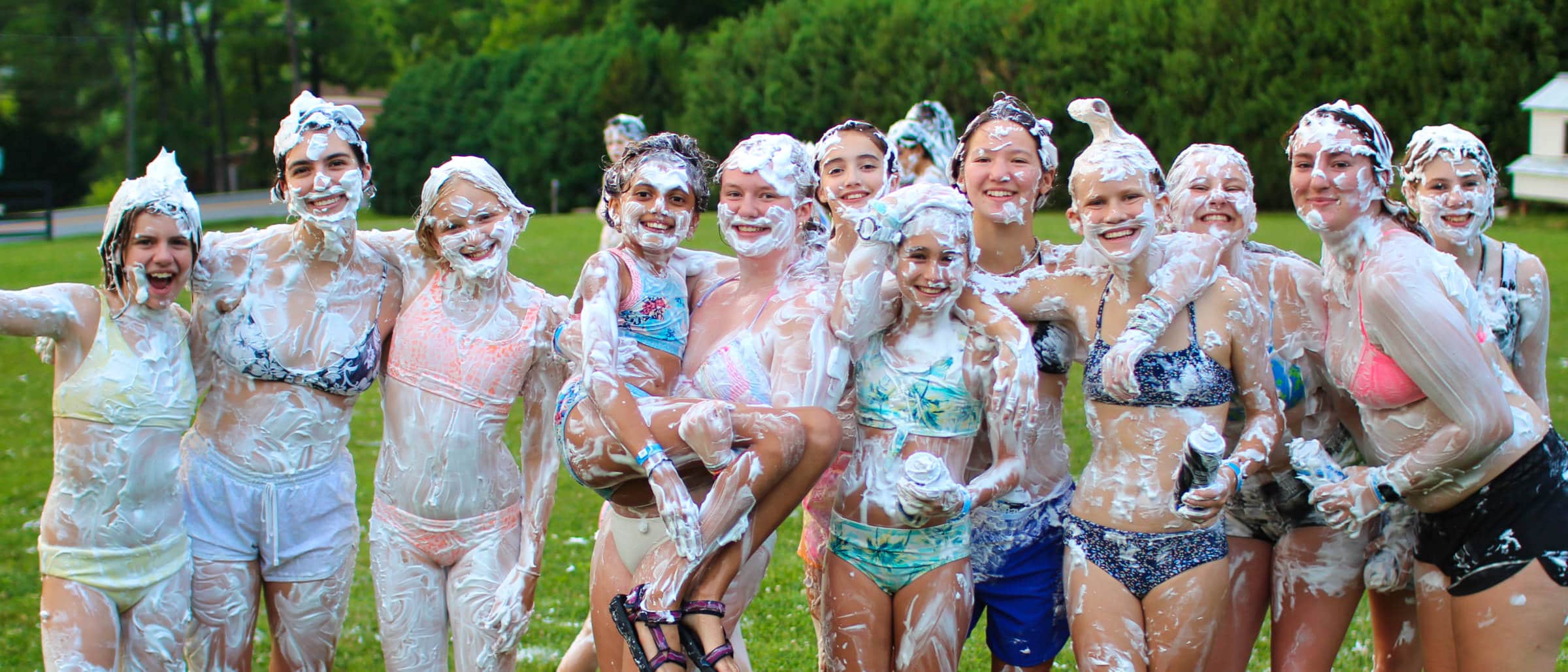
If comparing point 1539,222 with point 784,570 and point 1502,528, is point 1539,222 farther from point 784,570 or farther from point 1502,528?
point 1502,528

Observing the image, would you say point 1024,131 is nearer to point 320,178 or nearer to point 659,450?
point 659,450

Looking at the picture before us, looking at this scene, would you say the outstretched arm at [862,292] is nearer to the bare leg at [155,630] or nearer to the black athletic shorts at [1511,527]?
the black athletic shorts at [1511,527]

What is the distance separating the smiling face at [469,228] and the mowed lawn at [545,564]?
0.52 m

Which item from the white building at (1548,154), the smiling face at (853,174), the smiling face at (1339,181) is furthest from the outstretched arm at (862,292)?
the white building at (1548,154)

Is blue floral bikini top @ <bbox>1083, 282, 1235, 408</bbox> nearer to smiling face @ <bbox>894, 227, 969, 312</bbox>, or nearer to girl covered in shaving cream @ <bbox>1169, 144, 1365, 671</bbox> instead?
girl covered in shaving cream @ <bbox>1169, 144, 1365, 671</bbox>

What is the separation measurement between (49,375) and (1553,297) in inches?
575

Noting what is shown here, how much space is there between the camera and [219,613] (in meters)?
3.70

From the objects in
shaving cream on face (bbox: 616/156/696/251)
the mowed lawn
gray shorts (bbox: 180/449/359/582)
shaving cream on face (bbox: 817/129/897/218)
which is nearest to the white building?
the mowed lawn

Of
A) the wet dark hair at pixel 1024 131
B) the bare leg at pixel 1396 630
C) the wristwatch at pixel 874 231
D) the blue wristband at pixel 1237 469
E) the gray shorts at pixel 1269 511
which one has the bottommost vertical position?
the bare leg at pixel 1396 630

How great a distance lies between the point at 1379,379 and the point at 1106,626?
100 cm

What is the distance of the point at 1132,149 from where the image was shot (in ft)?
11.9

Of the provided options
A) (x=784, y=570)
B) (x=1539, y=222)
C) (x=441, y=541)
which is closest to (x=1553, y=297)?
(x=1539, y=222)

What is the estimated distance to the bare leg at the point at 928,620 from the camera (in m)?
3.47

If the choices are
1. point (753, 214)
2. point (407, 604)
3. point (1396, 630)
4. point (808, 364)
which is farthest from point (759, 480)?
point (1396, 630)
